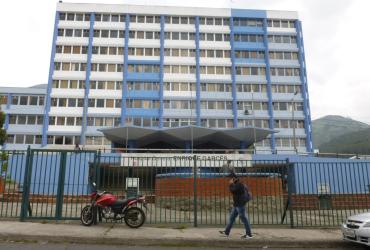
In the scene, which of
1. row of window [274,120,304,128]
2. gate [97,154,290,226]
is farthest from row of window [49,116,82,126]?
gate [97,154,290,226]

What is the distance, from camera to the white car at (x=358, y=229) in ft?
26.9

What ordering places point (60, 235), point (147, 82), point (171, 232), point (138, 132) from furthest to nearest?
point (147, 82) → point (138, 132) → point (171, 232) → point (60, 235)

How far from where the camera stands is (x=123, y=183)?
12.0m

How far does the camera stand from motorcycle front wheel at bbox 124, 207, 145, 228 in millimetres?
10133

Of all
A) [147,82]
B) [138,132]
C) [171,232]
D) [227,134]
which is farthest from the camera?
[147,82]

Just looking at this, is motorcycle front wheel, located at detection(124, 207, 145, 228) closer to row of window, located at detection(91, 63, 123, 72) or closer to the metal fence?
the metal fence

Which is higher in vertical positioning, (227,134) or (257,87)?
(257,87)

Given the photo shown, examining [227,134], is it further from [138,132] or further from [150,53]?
[150,53]

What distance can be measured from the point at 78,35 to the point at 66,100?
37.1 ft

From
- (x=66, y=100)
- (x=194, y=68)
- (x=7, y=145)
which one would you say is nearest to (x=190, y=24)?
(x=194, y=68)

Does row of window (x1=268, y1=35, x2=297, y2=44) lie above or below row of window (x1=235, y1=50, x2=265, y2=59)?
above

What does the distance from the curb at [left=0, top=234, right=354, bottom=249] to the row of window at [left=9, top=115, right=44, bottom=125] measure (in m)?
48.8

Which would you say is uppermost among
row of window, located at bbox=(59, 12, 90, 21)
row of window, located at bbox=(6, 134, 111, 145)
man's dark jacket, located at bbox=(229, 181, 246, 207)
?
row of window, located at bbox=(59, 12, 90, 21)

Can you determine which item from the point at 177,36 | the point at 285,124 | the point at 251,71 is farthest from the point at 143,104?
the point at 285,124
